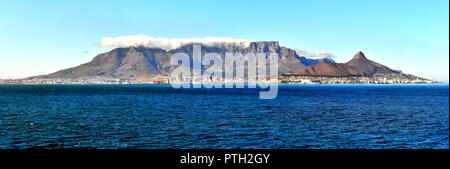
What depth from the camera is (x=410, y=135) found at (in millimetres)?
42688
